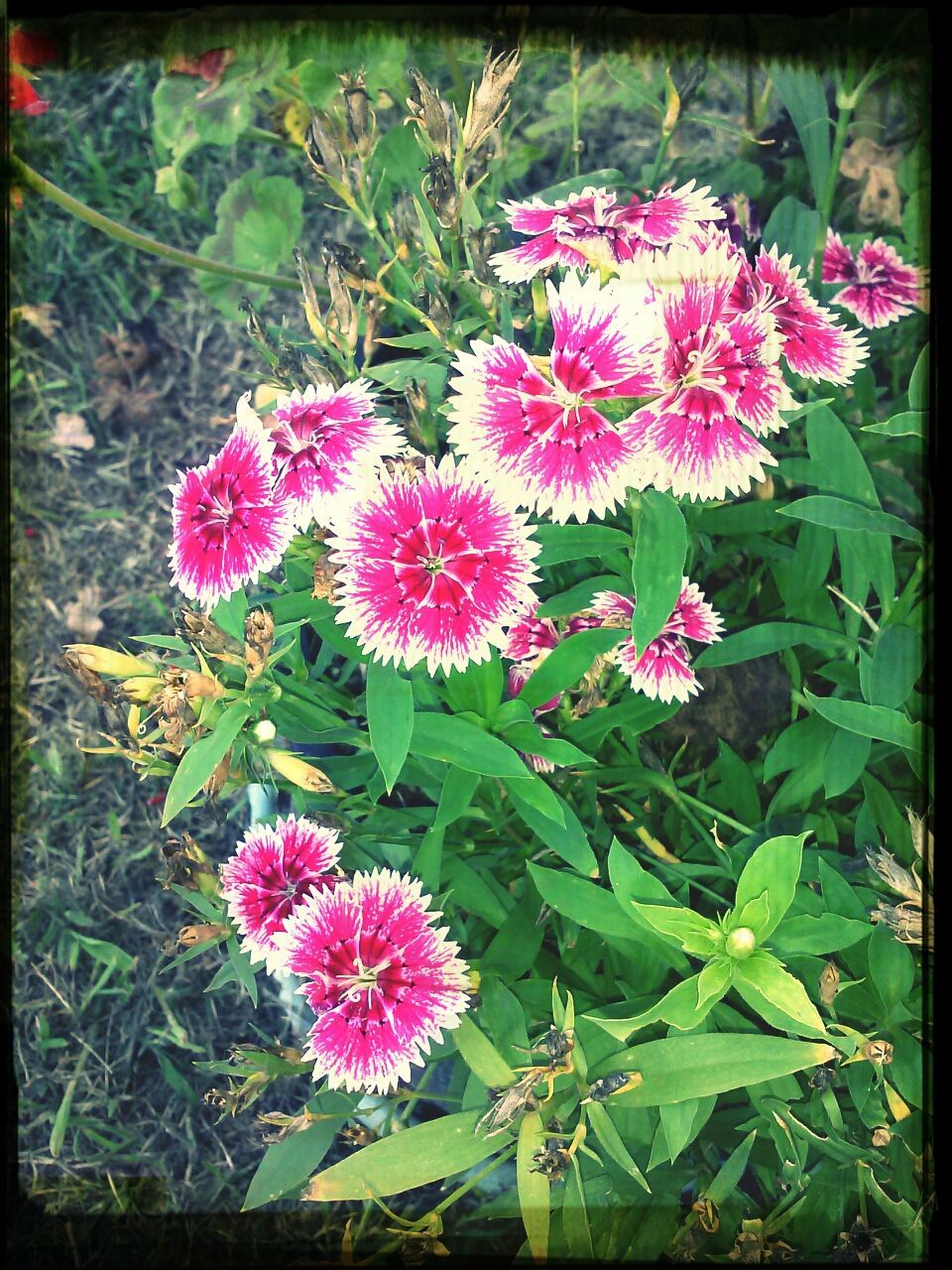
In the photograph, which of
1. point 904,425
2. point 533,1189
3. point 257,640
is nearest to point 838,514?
point 904,425

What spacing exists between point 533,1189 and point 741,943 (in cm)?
22

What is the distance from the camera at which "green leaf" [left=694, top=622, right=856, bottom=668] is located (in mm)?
660

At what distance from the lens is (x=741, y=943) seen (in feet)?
2.04

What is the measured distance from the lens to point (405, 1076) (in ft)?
2.12

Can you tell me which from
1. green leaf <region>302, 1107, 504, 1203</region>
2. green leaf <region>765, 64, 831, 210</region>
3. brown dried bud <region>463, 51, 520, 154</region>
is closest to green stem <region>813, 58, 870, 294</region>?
green leaf <region>765, 64, 831, 210</region>

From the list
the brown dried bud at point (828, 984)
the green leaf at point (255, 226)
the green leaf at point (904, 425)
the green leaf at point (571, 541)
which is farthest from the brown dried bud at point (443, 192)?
the brown dried bud at point (828, 984)

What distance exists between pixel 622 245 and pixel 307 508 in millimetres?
270

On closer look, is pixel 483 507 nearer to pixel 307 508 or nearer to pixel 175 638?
pixel 307 508

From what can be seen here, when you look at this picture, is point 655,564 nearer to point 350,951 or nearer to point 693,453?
point 693,453

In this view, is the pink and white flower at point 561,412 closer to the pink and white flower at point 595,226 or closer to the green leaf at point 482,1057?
the pink and white flower at point 595,226

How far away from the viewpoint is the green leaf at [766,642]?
660 mm

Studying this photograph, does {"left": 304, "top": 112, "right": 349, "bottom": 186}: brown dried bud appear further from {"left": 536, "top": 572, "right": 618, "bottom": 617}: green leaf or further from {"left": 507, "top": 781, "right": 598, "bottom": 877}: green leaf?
{"left": 507, "top": 781, "right": 598, "bottom": 877}: green leaf

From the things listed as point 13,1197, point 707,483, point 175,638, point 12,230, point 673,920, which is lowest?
point 13,1197

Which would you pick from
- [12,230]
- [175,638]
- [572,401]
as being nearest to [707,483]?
[572,401]
